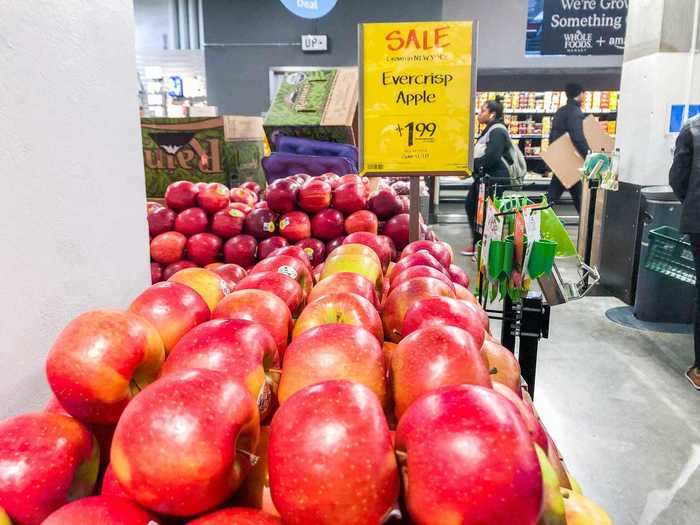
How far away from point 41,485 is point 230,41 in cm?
1145

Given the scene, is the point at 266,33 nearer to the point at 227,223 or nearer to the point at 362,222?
the point at 227,223

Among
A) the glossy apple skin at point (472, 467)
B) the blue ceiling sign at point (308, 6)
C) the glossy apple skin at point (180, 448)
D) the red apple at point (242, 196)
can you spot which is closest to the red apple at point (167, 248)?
the red apple at point (242, 196)

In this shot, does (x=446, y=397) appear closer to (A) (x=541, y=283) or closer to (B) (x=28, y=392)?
(B) (x=28, y=392)

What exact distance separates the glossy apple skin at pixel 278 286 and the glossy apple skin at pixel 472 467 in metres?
0.67

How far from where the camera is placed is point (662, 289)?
14.5 ft

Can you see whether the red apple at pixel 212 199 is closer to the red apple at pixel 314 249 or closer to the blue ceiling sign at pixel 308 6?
the red apple at pixel 314 249

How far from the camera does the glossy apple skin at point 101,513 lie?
67cm

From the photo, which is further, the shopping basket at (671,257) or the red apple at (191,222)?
the shopping basket at (671,257)

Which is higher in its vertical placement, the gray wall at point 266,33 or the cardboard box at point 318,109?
the gray wall at point 266,33

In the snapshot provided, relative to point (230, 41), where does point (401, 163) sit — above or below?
below

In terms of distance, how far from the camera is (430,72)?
7.59ft

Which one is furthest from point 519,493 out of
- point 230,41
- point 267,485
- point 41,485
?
point 230,41

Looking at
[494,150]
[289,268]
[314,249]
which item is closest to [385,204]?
[314,249]

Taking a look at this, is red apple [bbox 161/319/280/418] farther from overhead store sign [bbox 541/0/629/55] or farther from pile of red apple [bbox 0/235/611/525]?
overhead store sign [bbox 541/0/629/55]
